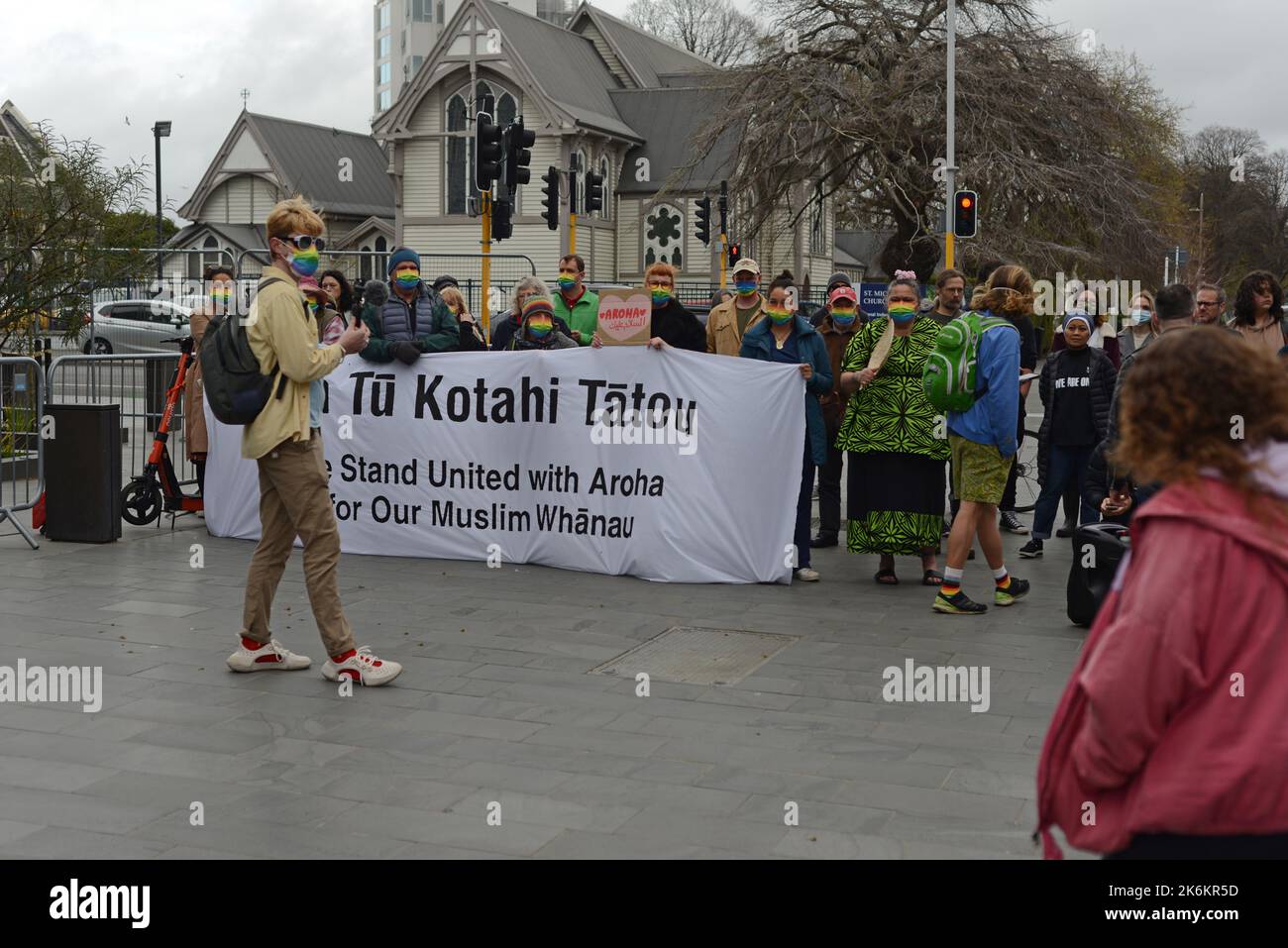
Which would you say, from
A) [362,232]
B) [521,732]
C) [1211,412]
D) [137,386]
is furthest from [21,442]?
[362,232]

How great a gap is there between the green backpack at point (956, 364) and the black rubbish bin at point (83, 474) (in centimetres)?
611

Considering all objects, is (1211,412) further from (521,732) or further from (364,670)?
(364,670)

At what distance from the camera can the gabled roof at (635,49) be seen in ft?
184

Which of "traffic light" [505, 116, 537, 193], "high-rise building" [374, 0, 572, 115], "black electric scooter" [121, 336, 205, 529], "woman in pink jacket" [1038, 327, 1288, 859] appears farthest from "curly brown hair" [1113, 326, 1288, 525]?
"high-rise building" [374, 0, 572, 115]

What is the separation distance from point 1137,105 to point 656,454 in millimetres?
47404

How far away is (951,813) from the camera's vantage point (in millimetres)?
5004

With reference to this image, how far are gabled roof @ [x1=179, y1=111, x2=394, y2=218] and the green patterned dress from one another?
49.8 metres

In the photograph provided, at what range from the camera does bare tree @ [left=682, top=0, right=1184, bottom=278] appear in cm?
3462

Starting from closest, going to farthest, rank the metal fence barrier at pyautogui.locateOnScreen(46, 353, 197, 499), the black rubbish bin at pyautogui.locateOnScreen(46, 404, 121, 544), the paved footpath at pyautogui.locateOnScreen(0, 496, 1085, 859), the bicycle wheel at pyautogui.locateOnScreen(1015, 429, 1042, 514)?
the paved footpath at pyautogui.locateOnScreen(0, 496, 1085, 859) → the black rubbish bin at pyautogui.locateOnScreen(46, 404, 121, 544) → the metal fence barrier at pyautogui.locateOnScreen(46, 353, 197, 499) → the bicycle wheel at pyautogui.locateOnScreen(1015, 429, 1042, 514)

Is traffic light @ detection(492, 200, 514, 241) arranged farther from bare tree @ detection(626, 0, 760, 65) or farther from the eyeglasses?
bare tree @ detection(626, 0, 760, 65)

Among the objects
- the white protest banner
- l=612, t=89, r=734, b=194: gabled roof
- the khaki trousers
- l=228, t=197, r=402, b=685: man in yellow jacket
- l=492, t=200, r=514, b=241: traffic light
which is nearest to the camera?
l=228, t=197, r=402, b=685: man in yellow jacket

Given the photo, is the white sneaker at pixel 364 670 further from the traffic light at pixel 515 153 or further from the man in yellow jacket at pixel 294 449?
the traffic light at pixel 515 153

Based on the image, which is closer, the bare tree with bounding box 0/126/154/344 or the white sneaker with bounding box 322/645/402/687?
the white sneaker with bounding box 322/645/402/687
